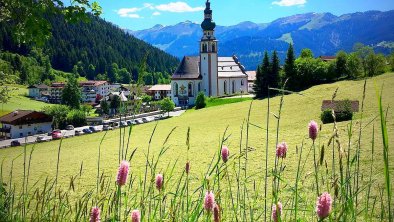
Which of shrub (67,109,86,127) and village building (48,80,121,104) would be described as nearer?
shrub (67,109,86,127)

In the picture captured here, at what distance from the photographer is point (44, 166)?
68.2 ft

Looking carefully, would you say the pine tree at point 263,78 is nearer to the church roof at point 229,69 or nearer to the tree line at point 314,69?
the tree line at point 314,69

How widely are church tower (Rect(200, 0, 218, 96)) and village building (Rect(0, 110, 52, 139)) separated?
31008 mm

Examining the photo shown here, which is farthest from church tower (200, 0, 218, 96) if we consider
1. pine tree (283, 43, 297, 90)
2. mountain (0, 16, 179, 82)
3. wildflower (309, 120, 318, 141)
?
wildflower (309, 120, 318, 141)

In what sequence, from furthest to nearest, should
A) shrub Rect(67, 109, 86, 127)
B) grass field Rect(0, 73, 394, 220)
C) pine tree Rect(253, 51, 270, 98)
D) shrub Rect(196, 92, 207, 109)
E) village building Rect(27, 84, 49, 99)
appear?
village building Rect(27, 84, 49, 99) < shrub Rect(67, 109, 86, 127) < shrub Rect(196, 92, 207, 109) < pine tree Rect(253, 51, 270, 98) < grass field Rect(0, 73, 394, 220)

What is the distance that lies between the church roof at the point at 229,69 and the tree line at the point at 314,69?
1083 inches

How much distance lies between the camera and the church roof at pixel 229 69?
75625 mm

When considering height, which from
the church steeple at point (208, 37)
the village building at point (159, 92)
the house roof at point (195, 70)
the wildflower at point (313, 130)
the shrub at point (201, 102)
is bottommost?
the shrub at point (201, 102)

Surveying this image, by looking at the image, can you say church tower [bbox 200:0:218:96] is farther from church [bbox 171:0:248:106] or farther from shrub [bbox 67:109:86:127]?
shrub [bbox 67:109:86:127]

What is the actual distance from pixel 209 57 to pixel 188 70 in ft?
16.0

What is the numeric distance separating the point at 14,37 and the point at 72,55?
14816 cm

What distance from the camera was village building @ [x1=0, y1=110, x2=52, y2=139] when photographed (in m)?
48.2

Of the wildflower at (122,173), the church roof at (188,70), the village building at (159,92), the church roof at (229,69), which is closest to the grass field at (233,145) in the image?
the wildflower at (122,173)

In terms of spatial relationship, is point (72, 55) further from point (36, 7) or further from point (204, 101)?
point (36, 7)
